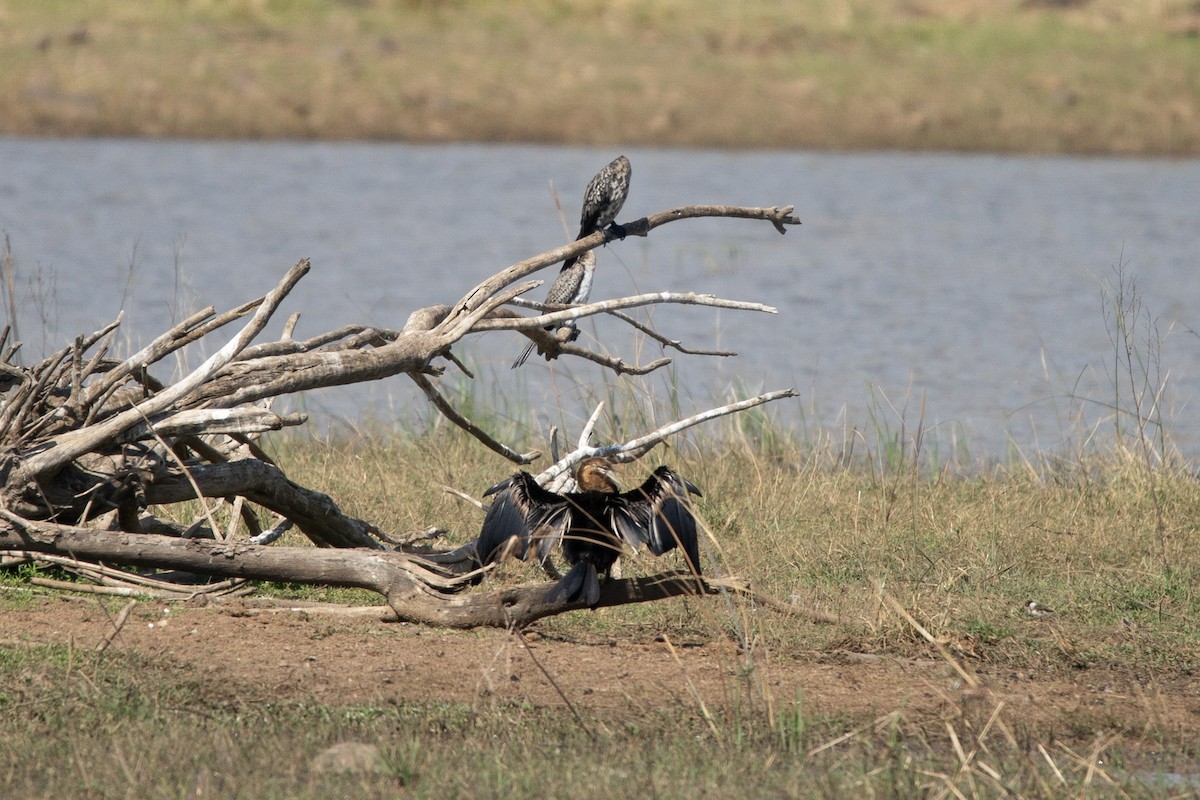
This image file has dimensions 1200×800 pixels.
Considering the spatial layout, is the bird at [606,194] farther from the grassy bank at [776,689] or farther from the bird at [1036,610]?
the bird at [1036,610]

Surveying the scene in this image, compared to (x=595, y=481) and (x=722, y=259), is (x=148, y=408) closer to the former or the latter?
(x=595, y=481)

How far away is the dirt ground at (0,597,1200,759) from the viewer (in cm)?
384

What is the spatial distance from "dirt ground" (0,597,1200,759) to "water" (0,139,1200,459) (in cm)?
261

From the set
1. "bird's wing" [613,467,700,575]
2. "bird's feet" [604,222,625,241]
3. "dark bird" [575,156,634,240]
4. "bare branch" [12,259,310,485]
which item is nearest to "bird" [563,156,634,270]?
"dark bird" [575,156,634,240]

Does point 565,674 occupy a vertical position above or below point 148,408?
below

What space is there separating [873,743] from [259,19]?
825 inches

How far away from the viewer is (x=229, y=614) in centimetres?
446

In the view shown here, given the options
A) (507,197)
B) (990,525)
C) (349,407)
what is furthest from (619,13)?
(990,525)

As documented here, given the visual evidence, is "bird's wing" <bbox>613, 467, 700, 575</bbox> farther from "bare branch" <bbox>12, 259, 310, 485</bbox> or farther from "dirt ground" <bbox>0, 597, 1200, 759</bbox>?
"bare branch" <bbox>12, 259, 310, 485</bbox>

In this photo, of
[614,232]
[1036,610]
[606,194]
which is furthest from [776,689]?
[606,194]

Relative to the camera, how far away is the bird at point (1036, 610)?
482 centimetres

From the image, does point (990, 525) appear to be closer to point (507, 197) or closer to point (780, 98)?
point (507, 197)

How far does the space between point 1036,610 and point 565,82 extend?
16.9m

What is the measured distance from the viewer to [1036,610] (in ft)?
16.0
